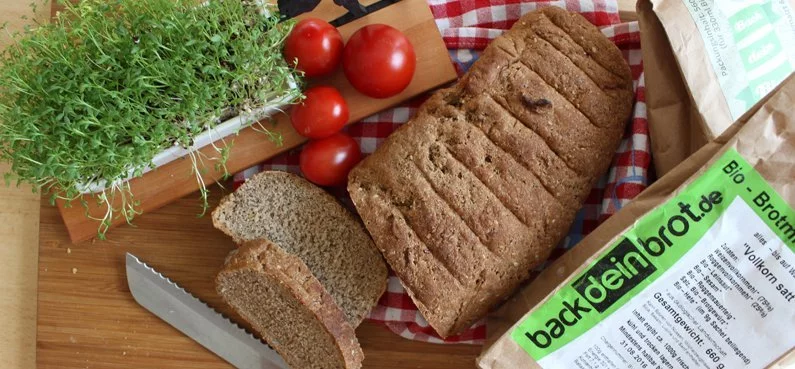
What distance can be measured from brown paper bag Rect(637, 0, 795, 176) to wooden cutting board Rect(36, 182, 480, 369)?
2.97 ft

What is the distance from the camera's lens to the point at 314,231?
6.77ft

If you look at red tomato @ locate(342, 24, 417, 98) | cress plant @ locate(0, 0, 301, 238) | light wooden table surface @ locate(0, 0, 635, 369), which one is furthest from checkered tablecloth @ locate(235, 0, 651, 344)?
light wooden table surface @ locate(0, 0, 635, 369)

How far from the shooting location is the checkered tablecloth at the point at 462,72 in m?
2.02

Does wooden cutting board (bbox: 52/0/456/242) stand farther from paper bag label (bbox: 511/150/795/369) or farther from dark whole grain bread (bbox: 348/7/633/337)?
paper bag label (bbox: 511/150/795/369)

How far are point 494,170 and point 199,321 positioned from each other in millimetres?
949

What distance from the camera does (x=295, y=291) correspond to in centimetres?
190

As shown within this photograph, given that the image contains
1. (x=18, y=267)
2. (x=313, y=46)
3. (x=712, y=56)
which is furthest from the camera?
(x=18, y=267)

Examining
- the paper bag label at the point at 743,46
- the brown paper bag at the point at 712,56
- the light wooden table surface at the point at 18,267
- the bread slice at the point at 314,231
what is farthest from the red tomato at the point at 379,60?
the light wooden table surface at the point at 18,267

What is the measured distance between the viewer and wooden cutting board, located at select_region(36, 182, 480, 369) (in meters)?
2.13

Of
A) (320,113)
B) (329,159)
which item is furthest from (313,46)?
(329,159)

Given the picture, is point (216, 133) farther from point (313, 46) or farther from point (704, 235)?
point (704, 235)

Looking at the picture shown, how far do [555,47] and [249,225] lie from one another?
0.98m

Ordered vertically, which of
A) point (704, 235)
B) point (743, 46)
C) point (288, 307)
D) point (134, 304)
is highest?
point (743, 46)

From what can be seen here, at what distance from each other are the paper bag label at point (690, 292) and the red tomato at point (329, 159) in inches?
26.9
